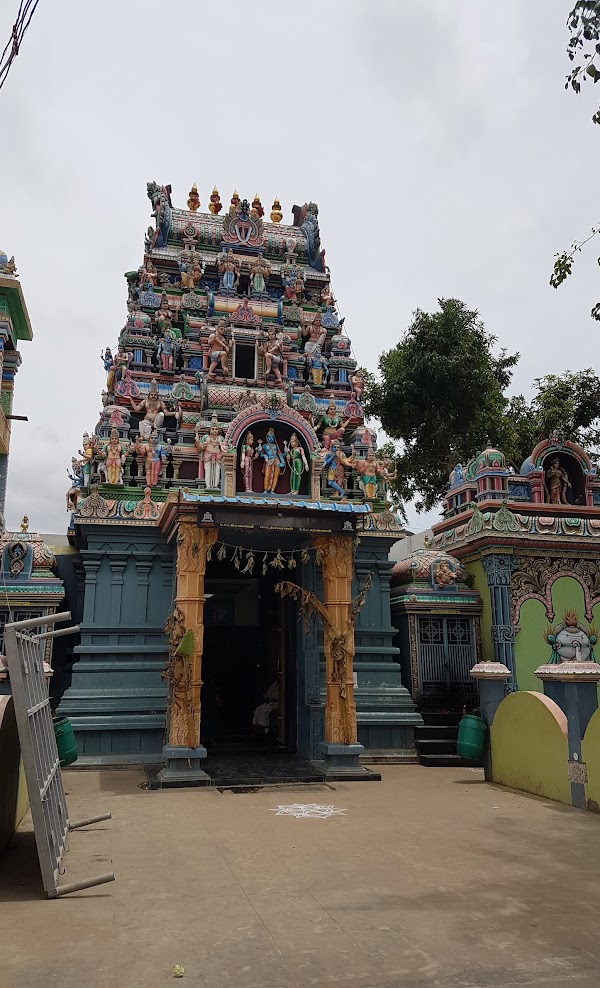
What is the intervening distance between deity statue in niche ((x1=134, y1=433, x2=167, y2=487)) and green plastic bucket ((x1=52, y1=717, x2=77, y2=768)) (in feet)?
18.2

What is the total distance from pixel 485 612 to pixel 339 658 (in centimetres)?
415

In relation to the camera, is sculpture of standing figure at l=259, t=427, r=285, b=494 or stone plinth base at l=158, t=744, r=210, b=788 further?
sculpture of standing figure at l=259, t=427, r=285, b=494

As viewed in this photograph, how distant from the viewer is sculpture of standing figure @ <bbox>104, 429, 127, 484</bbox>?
13.9 m

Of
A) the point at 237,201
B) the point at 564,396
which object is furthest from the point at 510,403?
the point at 237,201

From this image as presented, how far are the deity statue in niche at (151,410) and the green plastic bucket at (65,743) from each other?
6367 millimetres

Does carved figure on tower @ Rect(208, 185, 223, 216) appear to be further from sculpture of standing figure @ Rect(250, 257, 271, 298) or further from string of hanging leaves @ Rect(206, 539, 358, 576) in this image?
string of hanging leaves @ Rect(206, 539, 358, 576)

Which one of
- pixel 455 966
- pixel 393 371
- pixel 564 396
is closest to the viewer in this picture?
pixel 455 966

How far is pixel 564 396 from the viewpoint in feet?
76.1

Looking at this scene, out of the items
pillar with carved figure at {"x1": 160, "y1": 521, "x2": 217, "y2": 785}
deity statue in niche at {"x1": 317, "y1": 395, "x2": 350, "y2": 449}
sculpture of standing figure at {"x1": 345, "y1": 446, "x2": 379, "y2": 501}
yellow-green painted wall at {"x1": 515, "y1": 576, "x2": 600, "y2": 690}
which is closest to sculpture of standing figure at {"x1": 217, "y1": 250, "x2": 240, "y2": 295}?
deity statue in niche at {"x1": 317, "y1": 395, "x2": 350, "y2": 449}

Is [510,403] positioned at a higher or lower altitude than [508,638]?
higher

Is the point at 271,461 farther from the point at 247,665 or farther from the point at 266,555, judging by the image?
the point at 247,665

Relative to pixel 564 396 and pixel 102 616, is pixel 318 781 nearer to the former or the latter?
pixel 102 616

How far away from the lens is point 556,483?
51.5 ft

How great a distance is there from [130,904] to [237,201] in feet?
60.0
